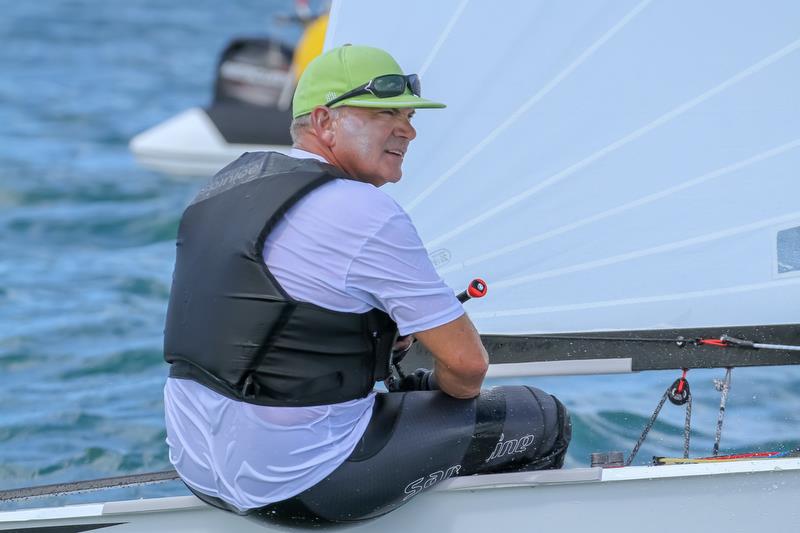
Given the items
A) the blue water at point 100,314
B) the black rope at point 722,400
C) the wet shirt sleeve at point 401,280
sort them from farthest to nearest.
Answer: the blue water at point 100,314
the black rope at point 722,400
the wet shirt sleeve at point 401,280

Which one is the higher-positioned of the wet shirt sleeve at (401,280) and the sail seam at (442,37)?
the sail seam at (442,37)

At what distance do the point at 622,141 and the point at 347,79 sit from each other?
0.57m

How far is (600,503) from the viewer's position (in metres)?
→ 1.86

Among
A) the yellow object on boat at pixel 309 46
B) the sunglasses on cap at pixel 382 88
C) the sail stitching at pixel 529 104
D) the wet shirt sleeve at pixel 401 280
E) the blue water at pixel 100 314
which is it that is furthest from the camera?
the yellow object on boat at pixel 309 46

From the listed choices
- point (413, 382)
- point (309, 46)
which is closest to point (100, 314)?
point (413, 382)

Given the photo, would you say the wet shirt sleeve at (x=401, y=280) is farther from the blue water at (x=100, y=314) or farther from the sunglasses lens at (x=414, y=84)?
the blue water at (x=100, y=314)

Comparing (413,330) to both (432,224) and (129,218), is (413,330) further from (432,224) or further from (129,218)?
(129,218)

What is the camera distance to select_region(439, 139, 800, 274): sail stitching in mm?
2049

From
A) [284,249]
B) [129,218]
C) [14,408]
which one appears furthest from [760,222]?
[129,218]

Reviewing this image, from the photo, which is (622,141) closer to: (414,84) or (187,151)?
(414,84)

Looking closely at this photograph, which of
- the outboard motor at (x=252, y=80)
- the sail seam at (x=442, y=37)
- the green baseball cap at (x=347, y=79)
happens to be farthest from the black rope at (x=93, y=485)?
the outboard motor at (x=252, y=80)

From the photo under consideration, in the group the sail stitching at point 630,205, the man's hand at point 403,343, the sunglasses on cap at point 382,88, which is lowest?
the man's hand at point 403,343

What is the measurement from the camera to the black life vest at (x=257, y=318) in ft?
5.50

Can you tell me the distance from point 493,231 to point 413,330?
0.51 metres
